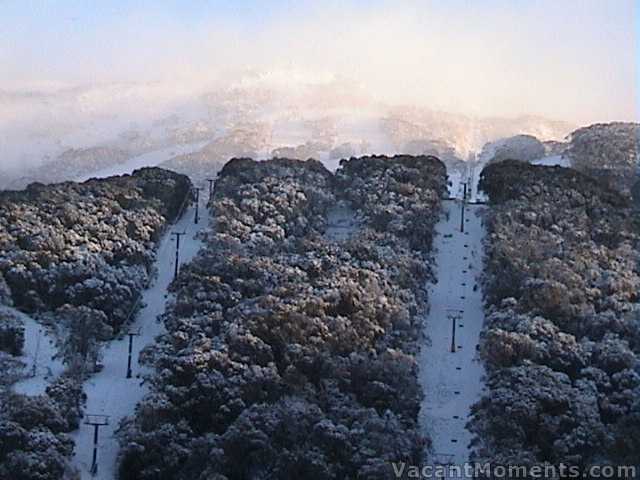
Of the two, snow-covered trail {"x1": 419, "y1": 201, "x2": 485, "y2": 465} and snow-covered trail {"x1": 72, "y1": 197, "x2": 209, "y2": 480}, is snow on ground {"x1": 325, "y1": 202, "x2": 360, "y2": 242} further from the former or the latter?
snow-covered trail {"x1": 72, "y1": 197, "x2": 209, "y2": 480}

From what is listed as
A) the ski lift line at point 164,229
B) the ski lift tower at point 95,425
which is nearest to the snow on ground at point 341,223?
the ski lift line at point 164,229

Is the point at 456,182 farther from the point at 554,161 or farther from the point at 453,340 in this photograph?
the point at 453,340

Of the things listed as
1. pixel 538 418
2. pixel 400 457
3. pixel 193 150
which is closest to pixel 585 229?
pixel 538 418

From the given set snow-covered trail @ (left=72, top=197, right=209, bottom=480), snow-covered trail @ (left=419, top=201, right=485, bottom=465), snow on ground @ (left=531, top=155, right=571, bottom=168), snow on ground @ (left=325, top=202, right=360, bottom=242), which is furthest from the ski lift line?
snow on ground @ (left=531, top=155, right=571, bottom=168)

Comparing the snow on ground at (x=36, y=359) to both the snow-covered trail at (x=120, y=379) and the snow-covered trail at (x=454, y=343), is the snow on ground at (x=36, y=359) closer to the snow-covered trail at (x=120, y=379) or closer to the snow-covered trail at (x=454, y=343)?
the snow-covered trail at (x=120, y=379)

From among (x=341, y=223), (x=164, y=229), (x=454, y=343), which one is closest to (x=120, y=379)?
(x=454, y=343)

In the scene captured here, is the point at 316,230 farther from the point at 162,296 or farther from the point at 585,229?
the point at 585,229
